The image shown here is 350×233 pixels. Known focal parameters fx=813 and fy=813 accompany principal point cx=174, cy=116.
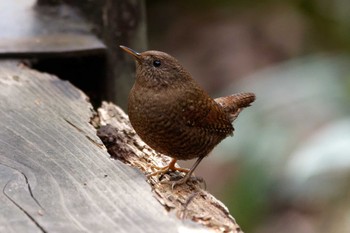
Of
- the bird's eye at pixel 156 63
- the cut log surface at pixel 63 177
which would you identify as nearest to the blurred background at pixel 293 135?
the bird's eye at pixel 156 63

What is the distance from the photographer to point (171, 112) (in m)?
3.24

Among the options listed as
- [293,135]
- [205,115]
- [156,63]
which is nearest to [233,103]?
[205,115]

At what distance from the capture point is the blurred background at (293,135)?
14.7ft

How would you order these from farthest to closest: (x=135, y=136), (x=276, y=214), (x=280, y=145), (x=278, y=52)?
(x=278, y=52) → (x=276, y=214) → (x=280, y=145) → (x=135, y=136)

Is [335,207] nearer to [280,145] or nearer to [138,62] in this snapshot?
[280,145]

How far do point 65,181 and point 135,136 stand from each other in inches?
35.4

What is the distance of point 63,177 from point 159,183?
430 mm

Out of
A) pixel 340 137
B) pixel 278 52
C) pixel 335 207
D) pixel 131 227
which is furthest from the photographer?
pixel 278 52

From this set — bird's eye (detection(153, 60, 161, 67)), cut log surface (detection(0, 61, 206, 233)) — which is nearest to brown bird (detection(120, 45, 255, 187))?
bird's eye (detection(153, 60, 161, 67))

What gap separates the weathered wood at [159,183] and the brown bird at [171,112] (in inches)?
3.0

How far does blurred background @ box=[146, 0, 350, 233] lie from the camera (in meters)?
4.48

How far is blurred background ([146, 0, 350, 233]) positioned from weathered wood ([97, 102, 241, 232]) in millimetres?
1182

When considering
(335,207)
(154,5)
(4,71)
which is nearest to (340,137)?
(335,207)

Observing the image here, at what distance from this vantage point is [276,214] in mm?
6801
